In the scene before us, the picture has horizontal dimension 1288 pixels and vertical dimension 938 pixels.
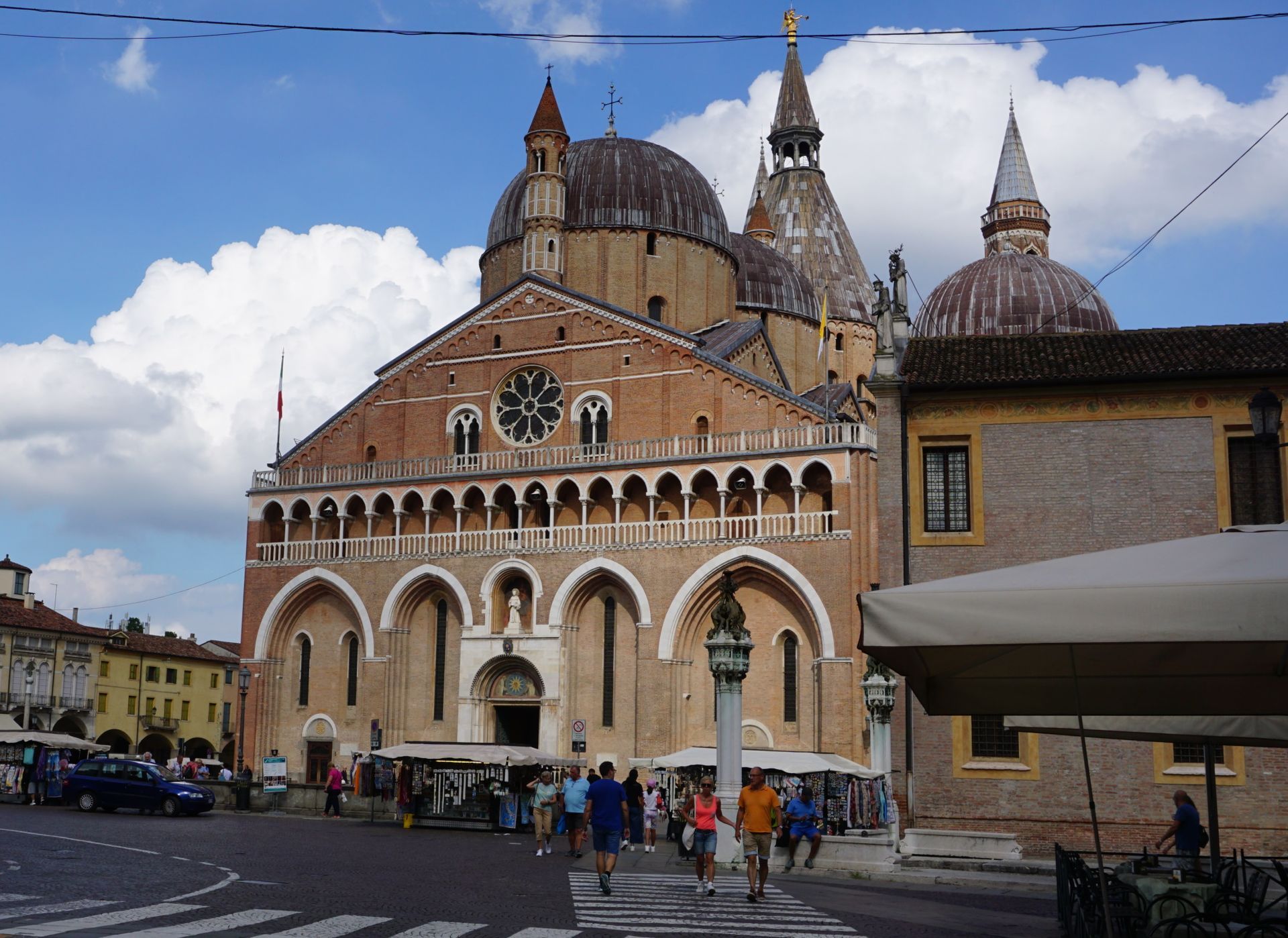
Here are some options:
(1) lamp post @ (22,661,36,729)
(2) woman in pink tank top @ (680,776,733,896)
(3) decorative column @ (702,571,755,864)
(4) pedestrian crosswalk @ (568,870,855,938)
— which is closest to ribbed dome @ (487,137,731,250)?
(1) lamp post @ (22,661,36,729)

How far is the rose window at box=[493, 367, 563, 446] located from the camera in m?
43.5

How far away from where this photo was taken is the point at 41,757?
34.6 metres

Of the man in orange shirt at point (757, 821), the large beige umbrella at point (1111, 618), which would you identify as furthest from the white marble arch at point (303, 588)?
the large beige umbrella at point (1111, 618)

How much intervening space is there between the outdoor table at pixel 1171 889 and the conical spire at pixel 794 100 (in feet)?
200

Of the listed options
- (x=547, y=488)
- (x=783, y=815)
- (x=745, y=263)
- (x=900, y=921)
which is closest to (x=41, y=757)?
(x=547, y=488)

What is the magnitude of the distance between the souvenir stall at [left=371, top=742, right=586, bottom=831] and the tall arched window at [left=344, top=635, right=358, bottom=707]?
482 inches

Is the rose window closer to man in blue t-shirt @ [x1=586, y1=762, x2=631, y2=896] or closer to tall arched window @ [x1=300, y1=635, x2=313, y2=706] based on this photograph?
tall arched window @ [x1=300, y1=635, x2=313, y2=706]

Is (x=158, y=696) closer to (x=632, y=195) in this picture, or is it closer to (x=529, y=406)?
(x=529, y=406)

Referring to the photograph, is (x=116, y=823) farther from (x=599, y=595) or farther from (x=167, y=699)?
(x=167, y=699)

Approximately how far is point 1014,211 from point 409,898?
54276mm

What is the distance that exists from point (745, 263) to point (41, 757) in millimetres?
32000

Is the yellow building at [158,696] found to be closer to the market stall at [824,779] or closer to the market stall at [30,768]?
the market stall at [30,768]

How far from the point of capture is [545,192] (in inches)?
1874

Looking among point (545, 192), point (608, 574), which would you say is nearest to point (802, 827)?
point (608, 574)
